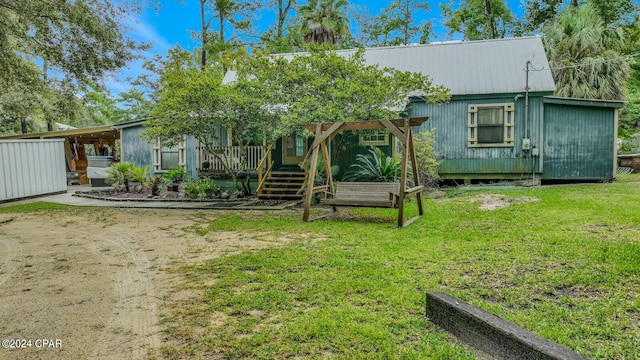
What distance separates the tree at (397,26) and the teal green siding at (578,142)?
49.4 feet

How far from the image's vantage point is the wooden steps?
10336 mm

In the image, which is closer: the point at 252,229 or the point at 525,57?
the point at 252,229

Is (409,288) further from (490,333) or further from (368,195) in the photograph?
(368,195)

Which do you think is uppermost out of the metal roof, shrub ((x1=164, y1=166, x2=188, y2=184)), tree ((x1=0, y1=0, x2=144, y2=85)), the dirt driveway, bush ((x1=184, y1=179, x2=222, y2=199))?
tree ((x1=0, y1=0, x2=144, y2=85))

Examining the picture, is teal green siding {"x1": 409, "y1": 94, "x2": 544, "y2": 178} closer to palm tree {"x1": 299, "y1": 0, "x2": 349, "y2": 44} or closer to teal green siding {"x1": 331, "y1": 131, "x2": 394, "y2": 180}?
teal green siding {"x1": 331, "y1": 131, "x2": 394, "y2": 180}

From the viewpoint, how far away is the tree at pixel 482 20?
21.2m

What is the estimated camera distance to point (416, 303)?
2.95 meters

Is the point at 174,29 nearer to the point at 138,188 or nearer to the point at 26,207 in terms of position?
the point at 138,188

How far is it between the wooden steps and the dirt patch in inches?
176

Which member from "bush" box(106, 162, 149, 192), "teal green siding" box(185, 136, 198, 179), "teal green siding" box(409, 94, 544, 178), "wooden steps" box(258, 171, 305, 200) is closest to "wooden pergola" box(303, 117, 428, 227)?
"wooden steps" box(258, 171, 305, 200)

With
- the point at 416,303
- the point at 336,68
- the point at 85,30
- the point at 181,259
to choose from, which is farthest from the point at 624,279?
the point at 85,30

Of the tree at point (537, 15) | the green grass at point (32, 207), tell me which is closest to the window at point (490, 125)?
the green grass at point (32, 207)

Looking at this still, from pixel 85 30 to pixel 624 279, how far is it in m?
10.6

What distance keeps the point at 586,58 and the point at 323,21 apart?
11.1 m
